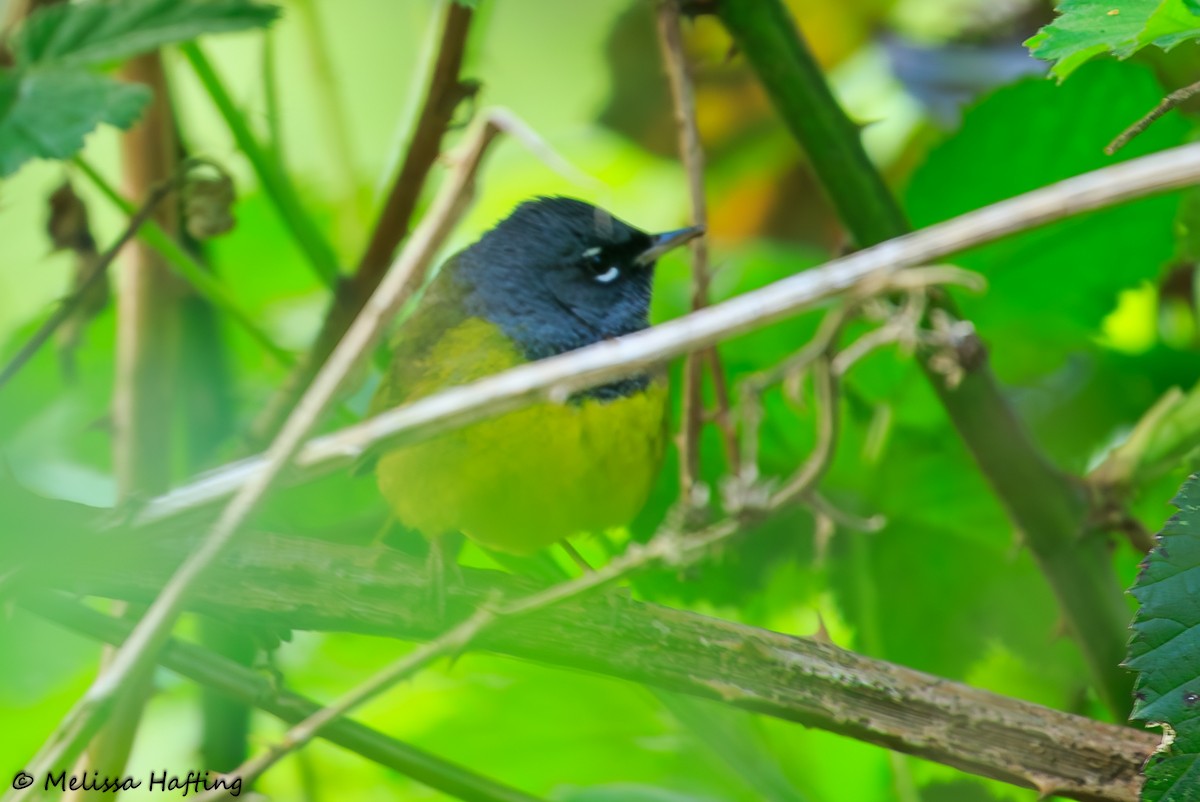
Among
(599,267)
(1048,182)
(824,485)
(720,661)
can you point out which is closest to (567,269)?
(599,267)

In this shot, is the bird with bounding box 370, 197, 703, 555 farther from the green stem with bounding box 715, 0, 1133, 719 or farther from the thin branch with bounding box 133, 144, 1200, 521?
the thin branch with bounding box 133, 144, 1200, 521

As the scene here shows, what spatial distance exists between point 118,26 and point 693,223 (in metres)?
0.92

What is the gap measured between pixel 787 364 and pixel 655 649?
15.6 inches

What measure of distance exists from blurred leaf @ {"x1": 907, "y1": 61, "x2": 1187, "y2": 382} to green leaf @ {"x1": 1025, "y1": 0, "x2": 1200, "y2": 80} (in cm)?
86

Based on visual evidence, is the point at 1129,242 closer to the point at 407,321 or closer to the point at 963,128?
the point at 963,128

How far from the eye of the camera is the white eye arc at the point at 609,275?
8.55ft

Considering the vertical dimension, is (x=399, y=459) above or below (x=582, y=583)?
above

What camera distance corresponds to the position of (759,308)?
0.90 m

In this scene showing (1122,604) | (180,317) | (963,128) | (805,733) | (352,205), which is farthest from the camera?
(352,205)

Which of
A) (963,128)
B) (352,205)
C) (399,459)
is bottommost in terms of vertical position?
(399,459)

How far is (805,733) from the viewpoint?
6.88ft

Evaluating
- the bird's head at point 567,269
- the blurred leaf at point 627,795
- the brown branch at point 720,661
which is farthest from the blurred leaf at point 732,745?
the bird's head at point 567,269

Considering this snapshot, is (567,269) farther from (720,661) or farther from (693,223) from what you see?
(720,661)

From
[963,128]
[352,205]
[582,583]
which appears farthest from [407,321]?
[582,583]
